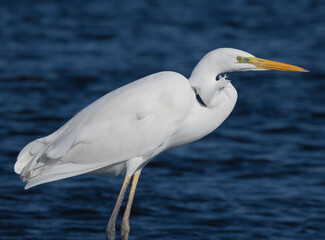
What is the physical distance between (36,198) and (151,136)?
128 inches

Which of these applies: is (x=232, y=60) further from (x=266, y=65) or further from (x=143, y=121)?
(x=143, y=121)

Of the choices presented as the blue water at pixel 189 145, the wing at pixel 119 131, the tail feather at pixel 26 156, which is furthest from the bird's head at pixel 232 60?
the blue water at pixel 189 145

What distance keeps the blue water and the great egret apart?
1886 millimetres

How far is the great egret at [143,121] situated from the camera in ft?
18.2

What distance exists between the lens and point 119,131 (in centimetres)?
575

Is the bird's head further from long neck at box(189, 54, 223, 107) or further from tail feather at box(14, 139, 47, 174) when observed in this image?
tail feather at box(14, 139, 47, 174)

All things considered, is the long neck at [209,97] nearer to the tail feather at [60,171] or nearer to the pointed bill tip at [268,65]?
the pointed bill tip at [268,65]

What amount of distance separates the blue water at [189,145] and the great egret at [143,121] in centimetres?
189

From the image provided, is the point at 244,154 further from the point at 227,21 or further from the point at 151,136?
the point at 227,21

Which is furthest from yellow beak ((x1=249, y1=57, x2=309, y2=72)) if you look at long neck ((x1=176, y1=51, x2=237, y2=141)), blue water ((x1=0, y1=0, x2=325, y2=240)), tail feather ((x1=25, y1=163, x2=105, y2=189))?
blue water ((x1=0, y1=0, x2=325, y2=240))

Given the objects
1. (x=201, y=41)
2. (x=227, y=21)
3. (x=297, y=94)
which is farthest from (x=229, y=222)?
(x=227, y=21)

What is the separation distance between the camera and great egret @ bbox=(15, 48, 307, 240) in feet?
18.2

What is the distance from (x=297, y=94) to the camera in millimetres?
12820

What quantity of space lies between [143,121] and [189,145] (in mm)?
4789
